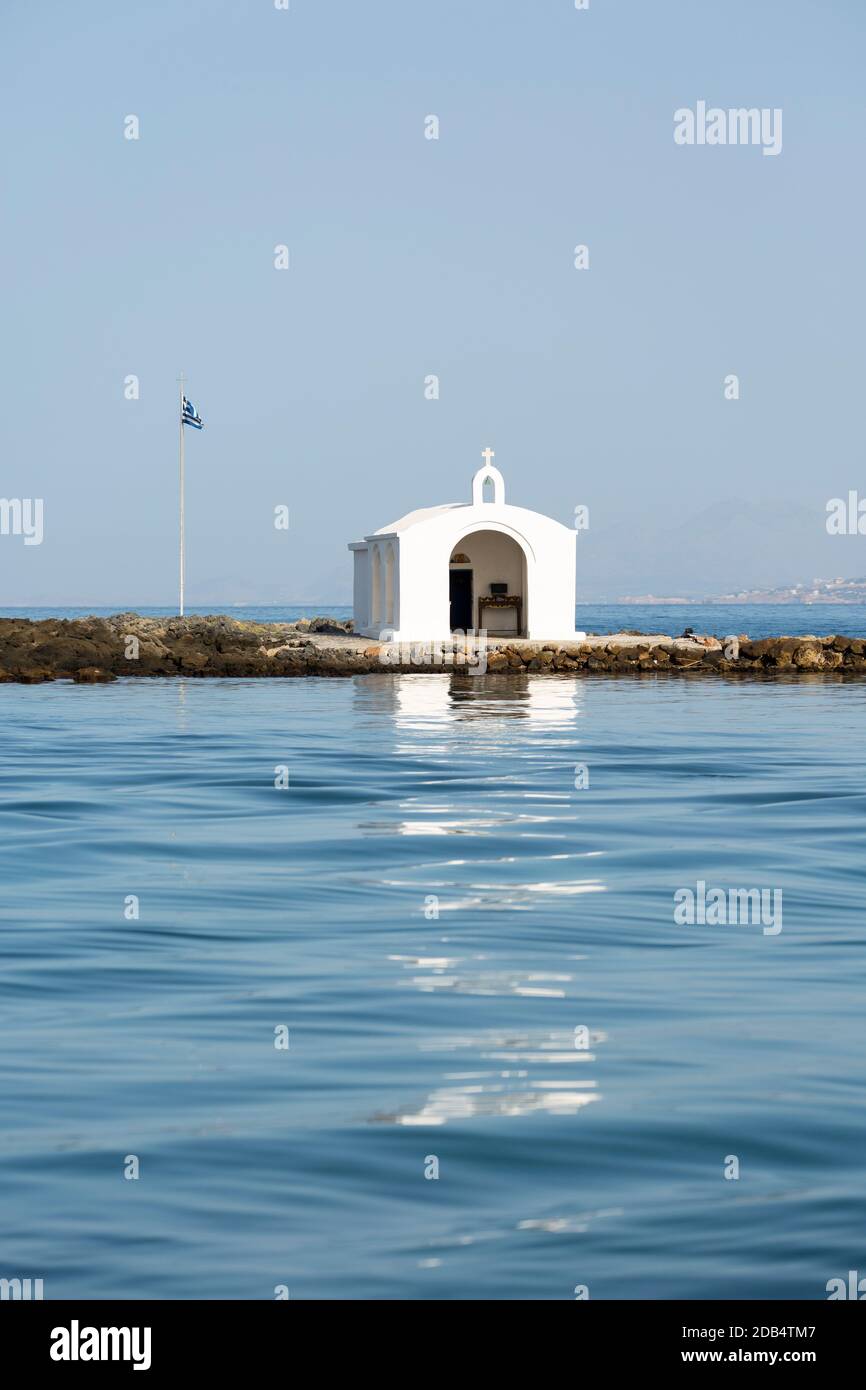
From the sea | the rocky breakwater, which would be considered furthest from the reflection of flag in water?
the sea

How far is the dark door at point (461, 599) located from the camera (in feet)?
165

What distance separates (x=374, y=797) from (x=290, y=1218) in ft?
46.2

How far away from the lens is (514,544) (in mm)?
49844

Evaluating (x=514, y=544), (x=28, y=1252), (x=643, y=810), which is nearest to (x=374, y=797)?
(x=643, y=810)

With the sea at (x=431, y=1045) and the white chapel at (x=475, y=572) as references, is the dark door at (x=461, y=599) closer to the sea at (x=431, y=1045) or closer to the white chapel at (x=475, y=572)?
the white chapel at (x=475, y=572)

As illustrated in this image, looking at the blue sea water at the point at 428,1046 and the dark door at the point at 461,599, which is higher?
the dark door at the point at 461,599

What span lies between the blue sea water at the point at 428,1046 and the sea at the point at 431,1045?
0.02 m

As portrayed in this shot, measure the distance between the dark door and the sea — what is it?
29.5 metres

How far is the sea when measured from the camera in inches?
246
